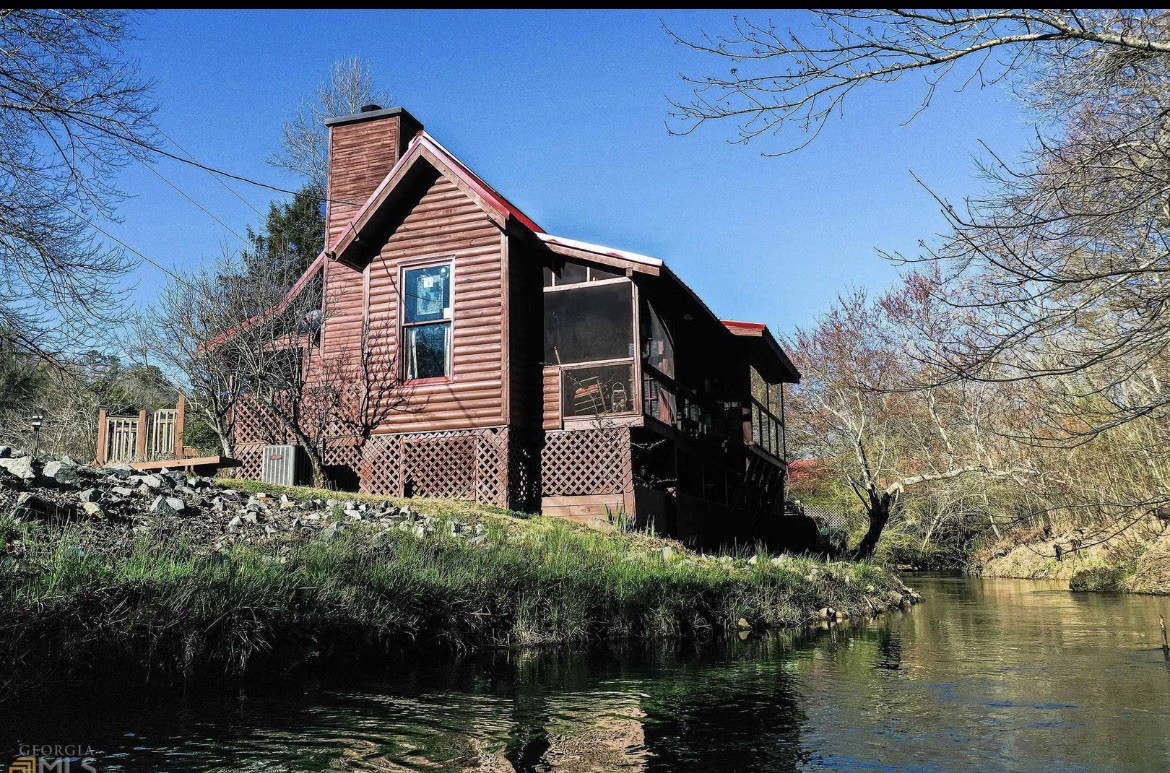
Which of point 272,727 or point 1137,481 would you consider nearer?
point 272,727

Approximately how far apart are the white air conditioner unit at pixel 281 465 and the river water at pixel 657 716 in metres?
9.95

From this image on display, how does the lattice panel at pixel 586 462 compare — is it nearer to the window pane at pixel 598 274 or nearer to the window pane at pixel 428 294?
the window pane at pixel 598 274

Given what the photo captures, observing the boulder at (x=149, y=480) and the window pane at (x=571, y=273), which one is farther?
the window pane at (x=571, y=273)

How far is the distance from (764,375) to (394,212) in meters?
11.5

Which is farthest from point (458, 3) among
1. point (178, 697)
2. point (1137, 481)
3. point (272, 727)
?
point (1137, 481)

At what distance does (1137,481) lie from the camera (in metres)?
17.9

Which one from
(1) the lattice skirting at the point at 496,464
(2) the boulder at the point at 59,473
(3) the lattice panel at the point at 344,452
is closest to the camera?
(2) the boulder at the point at 59,473

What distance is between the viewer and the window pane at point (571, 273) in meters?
17.0

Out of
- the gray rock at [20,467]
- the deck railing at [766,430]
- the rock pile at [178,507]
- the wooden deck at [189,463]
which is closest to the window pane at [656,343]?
the deck railing at [766,430]

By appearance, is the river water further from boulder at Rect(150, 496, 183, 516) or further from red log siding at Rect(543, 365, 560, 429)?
red log siding at Rect(543, 365, 560, 429)

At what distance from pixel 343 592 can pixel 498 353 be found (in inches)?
387

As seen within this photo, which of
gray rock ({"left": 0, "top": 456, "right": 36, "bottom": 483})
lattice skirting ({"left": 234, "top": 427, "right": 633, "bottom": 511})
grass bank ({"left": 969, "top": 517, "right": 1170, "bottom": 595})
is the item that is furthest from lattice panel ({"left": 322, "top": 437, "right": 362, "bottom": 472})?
grass bank ({"left": 969, "top": 517, "right": 1170, "bottom": 595})

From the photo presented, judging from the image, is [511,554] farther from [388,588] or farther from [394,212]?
[394,212]

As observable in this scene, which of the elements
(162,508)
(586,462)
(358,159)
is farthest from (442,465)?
(358,159)
